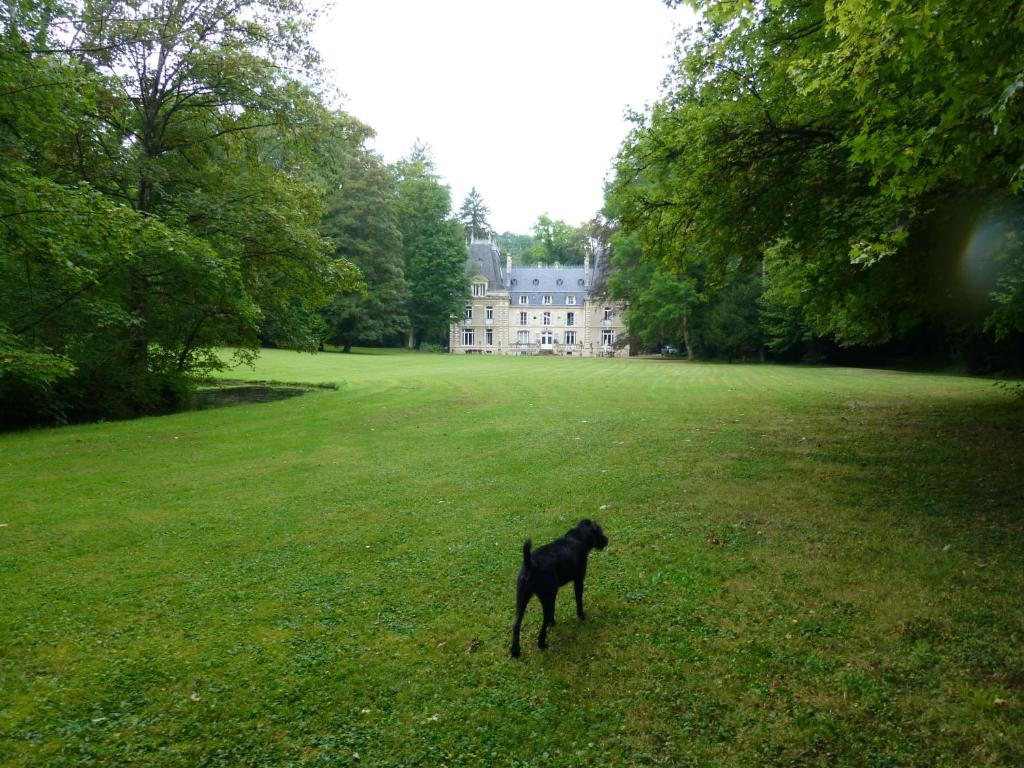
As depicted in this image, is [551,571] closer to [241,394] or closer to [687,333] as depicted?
[241,394]

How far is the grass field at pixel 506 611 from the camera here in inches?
117

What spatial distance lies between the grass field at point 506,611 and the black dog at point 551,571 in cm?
21

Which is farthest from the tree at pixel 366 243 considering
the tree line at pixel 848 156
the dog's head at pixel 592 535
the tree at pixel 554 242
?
the dog's head at pixel 592 535

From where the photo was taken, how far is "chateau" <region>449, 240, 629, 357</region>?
73750 mm

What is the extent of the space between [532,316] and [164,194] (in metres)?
61.5

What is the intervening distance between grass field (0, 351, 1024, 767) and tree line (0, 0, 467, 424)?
16.2 feet

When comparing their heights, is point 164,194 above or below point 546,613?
above

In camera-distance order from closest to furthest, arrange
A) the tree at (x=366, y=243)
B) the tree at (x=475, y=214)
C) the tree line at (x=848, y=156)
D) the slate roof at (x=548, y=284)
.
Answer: the tree line at (x=848, y=156) → the tree at (x=366, y=243) → the slate roof at (x=548, y=284) → the tree at (x=475, y=214)

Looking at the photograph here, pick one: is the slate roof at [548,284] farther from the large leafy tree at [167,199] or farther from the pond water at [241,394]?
the large leafy tree at [167,199]

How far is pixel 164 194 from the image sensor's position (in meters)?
14.4

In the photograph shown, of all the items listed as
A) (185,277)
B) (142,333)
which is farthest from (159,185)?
(142,333)

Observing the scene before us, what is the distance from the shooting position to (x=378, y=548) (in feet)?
17.6

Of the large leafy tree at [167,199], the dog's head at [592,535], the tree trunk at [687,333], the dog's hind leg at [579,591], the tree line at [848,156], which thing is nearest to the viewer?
the dog's hind leg at [579,591]

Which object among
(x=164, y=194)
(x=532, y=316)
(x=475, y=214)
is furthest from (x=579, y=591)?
(x=475, y=214)
